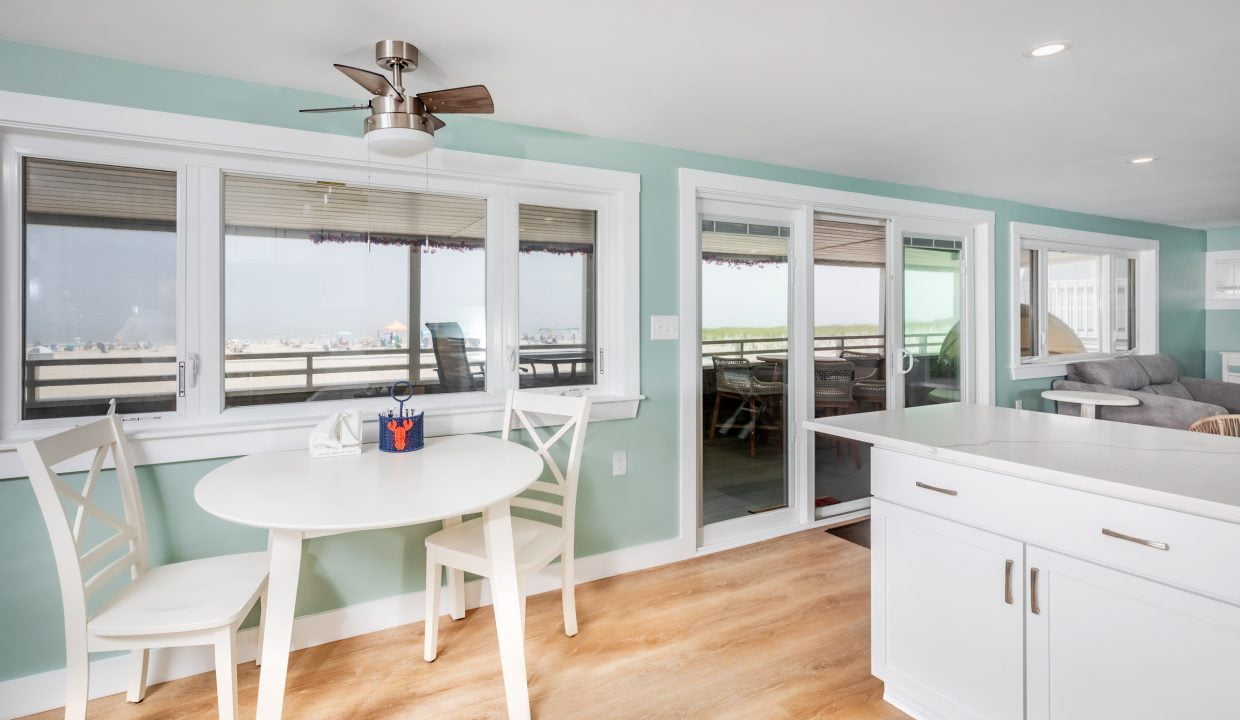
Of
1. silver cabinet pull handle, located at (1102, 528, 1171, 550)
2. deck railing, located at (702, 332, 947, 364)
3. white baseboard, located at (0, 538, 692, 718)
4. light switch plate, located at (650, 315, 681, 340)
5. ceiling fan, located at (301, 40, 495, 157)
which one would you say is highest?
ceiling fan, located at (301, 40, 495, 157)

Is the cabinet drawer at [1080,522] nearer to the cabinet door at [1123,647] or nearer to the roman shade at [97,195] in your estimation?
the cabinet door at [1123,647]

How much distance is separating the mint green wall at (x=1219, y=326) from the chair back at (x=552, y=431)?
22.9 ft

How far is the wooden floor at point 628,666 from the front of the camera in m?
1.96

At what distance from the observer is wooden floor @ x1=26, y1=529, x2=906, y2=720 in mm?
1956

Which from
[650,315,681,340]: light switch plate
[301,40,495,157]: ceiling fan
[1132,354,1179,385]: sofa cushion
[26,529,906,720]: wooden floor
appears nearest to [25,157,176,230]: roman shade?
[301,40,495,157]: ceiling fan

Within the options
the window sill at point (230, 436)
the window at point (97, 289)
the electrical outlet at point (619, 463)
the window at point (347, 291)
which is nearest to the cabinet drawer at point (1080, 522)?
the electrical outlet at point (619, 463)

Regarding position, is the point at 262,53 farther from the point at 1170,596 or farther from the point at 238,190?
the point at 1170,596

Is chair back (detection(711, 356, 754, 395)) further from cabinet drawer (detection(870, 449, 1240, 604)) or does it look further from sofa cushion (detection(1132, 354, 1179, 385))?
sofa cushion (detection(1132, 354, 1179, 385))

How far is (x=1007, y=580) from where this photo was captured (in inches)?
62.6

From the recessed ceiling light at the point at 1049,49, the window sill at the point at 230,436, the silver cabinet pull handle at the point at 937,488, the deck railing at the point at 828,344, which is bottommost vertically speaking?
the silver cabinet pull handle at the point at 937,488

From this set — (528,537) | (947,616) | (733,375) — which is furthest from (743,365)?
(947,616)

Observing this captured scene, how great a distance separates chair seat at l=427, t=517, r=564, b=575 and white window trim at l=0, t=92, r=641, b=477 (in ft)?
1.71

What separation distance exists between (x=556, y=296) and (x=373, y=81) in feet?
4.41

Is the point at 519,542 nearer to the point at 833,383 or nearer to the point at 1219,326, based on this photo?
the point at 833,383
